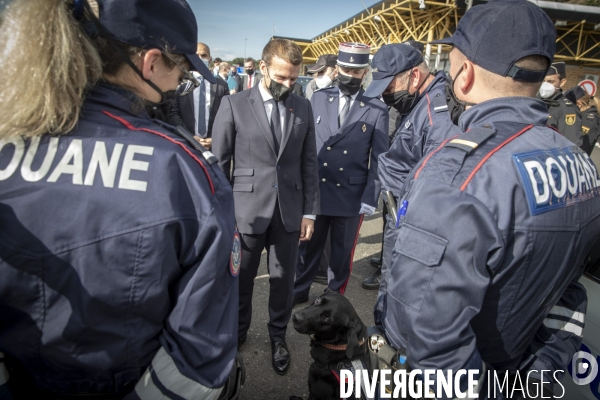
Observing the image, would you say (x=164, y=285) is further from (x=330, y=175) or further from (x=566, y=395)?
(x=330, y=175)

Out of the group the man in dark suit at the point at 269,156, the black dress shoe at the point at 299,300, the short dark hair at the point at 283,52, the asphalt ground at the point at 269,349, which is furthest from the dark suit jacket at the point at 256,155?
the black dress shoe at the point at 299,300

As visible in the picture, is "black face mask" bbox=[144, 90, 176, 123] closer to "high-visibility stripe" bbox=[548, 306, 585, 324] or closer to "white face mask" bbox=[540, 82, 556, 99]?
"high-visibility stripe" bbox=[548, 306, 585, 324]

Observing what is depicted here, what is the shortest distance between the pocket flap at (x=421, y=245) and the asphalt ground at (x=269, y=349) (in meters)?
1.89

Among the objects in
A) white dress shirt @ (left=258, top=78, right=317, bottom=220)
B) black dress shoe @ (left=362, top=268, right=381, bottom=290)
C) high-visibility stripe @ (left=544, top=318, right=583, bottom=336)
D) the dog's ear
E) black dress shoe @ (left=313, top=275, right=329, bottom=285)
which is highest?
white dress shirt @ (left=258, top=78, right=317, bottom=220)

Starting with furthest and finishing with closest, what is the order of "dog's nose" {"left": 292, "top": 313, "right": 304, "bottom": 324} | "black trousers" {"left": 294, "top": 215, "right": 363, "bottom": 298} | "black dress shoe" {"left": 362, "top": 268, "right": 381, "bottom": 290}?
1. "black dress shoe" {"left": 362, "top": 268, "right": 381, "bottom": 290}
2. "black trousers" {"left": 294, "top": 215, "right": 363, "bottom": 298}
3. "dog's nose" {"left": 292, "top": 313, "right": 304, "bottom": 324}

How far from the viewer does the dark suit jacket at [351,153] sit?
3295 millimetres

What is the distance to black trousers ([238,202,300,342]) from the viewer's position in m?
2.64

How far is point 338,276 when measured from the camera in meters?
3.56

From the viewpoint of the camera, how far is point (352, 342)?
2.11 metres

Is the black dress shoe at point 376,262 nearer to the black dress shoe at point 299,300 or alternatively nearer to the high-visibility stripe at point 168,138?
the black dress shoe at point 299,300

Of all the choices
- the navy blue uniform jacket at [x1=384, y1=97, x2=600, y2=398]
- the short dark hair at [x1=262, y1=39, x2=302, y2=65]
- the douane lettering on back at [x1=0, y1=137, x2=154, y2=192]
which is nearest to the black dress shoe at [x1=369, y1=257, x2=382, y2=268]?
the short dark hair at [x1=262, y1=39, x2=302, y2=65]

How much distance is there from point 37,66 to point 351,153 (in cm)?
268

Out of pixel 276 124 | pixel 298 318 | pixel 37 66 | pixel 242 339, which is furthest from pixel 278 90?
pixel 242 339

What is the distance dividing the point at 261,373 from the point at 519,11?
260cm
